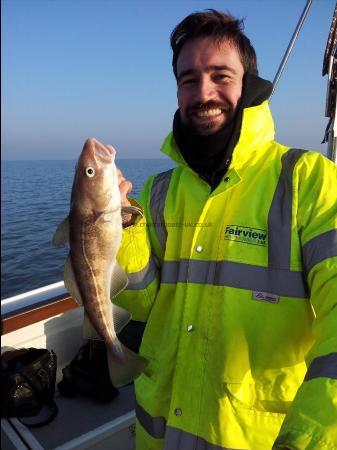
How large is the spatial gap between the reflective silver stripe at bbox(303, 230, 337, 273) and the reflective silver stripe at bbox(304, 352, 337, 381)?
1.35 ft

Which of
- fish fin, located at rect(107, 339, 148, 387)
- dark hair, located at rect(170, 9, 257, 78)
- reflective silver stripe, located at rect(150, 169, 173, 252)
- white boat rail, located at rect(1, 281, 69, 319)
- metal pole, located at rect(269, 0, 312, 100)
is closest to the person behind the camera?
fish fin, located at rect(107, 339, 148, 387)

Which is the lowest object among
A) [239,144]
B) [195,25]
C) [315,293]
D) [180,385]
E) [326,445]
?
[180,385]

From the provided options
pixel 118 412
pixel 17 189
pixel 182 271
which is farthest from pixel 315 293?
pixel 17 189

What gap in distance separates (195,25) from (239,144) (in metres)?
0.81

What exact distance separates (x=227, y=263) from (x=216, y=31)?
1350 millimetres

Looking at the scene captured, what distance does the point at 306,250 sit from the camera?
6.01ft

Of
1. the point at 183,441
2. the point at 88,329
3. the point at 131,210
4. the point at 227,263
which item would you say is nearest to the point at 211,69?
the point at 131,210

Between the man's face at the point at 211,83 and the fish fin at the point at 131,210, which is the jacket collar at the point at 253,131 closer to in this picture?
the man's face at the point at 211,83

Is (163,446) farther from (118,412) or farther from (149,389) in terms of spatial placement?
(118,412)

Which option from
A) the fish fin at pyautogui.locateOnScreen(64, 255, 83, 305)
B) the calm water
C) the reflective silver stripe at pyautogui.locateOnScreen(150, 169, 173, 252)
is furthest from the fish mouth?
the calm water

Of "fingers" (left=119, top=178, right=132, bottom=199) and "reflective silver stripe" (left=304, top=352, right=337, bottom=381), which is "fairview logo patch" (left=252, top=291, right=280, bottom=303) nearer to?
"reflective silver stripe" (left=304, top=352, right=337, bottom=381)

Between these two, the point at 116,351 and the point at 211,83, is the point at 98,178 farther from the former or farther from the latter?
the point at 116,351

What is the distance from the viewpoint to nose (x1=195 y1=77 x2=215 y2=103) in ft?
7.35

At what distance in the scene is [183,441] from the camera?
2.08m
